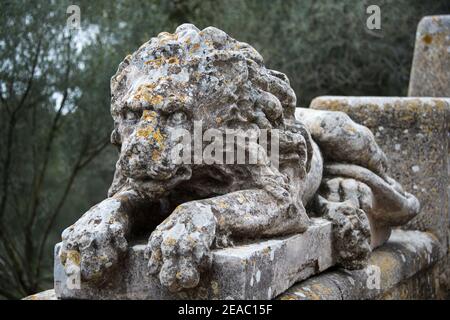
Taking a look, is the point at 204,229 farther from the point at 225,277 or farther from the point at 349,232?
the point at 349,232

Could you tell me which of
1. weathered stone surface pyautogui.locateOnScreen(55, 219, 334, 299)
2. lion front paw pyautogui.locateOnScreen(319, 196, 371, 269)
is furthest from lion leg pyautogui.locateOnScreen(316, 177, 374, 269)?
weathered stone surface pyautogui.locateOnScreen(55, 219, 334, 299)

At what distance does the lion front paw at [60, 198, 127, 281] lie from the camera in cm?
335

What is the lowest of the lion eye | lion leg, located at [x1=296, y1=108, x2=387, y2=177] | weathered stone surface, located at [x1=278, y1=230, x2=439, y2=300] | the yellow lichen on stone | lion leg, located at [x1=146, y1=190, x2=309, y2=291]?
weathered stone surface, located at [x1=278, y1=230, x2=439, y2=300]

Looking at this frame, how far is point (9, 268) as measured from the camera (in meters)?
9.30

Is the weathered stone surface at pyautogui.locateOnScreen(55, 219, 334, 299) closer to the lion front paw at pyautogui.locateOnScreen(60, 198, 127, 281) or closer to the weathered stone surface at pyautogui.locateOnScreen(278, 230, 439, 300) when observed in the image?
the lion front paw at pyautogui.locateOnScreen(60, 198, 127, 281)

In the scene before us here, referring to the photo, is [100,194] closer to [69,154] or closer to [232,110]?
[69,154]

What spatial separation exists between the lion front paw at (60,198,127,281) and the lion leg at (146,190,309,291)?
0.17m

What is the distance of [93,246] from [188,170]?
540 millimetres

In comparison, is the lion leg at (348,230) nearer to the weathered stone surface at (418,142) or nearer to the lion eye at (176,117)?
the lion eye at (176,117)

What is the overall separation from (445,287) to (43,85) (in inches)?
200

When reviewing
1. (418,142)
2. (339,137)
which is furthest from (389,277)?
(418,142)

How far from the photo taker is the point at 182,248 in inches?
126

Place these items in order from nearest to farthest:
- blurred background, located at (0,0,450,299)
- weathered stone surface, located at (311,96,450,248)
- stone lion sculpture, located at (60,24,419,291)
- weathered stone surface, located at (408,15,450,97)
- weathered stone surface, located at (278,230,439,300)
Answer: stone lion sculpture, located at (60,24,419,291) < weathered stone surface, located at (278,230,439,300) < weathered stone surface, located at (311,96,450,248) < weathered stone surface, located at (408,15,450,97) < blurred background, located at (0,0,450,299)

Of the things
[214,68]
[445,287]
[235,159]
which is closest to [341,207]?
[235,159]
